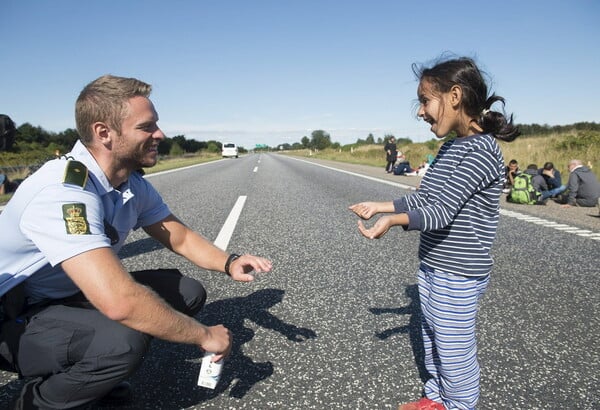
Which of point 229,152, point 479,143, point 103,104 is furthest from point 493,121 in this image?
point 229,152

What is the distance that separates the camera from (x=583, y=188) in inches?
344

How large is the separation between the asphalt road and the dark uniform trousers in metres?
0.33

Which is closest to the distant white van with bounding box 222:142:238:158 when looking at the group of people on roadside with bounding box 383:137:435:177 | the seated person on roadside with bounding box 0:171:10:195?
the group of people on roadside with bounding box 383:137:435:177

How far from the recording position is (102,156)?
1919 mm

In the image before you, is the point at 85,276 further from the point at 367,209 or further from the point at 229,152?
the point at 229,152

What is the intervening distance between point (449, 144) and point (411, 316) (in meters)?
1.50

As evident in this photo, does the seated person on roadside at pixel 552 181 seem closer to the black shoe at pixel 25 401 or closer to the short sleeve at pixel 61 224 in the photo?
the short sleeve at pixel 61 224

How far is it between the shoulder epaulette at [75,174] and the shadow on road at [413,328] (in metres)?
2.04

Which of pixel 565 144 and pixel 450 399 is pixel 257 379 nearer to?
pixel 450 399

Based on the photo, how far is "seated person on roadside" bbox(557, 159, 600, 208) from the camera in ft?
28.3

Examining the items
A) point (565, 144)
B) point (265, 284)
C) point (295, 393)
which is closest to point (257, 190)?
point (265, 284)

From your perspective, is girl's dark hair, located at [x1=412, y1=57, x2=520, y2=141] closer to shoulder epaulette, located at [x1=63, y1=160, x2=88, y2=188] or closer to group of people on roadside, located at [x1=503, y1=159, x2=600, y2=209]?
shoulder epaulette, located at [x1=63, y1=160, x2=88, y2=188]

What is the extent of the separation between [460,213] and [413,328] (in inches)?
50.6

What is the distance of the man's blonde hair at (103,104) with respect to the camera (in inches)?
72.1
